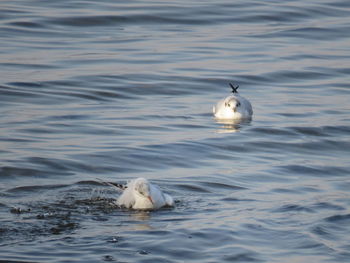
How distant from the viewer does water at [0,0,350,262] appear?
29.7 ft

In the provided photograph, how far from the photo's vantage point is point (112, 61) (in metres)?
19.9

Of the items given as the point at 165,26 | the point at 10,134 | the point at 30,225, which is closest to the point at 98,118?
the point at 10,134

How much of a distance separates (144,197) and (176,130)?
4.62m

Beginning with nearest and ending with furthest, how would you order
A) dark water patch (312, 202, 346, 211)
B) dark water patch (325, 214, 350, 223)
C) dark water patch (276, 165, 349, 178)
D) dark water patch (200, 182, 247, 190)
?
dark water patch (325, 214, 350, 223)
dark water patch (312, 202, 346, 211)
dark water patch (200, 182, 247, 190)
dark water patch (276, 165, 349, 178)

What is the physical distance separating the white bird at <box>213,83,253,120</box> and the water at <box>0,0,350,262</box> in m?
0.22

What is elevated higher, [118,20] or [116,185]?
[118,20]

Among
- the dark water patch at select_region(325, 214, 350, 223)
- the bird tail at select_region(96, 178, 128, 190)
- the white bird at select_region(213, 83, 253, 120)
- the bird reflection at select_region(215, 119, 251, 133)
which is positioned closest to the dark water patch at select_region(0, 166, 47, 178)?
the bird tail at select_region(96, 178, 128, 190)

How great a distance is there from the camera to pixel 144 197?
1004cm

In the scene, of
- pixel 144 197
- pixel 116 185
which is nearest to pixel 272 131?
pixel 116 185

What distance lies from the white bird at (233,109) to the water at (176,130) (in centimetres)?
22

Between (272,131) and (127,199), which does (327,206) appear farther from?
(272,131)

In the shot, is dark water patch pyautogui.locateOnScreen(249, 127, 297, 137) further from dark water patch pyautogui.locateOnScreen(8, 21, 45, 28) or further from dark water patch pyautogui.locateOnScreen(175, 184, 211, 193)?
dark water patch pyautogui.locateOnScreen(8, 21, 45, 28)

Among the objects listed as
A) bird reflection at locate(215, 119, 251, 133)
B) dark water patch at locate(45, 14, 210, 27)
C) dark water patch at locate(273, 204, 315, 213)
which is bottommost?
dark water patch at locate(273, 204, 315, 213)

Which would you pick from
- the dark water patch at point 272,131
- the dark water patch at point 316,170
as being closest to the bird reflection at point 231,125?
the dark water patch at point 272,131
